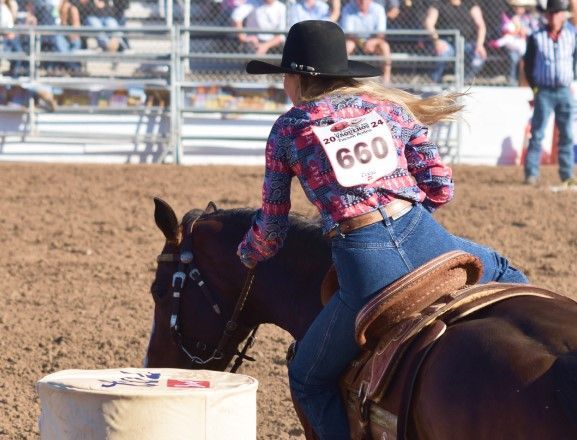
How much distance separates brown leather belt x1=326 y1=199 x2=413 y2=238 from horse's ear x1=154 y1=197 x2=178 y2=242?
98cm

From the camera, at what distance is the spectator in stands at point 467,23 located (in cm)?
1677

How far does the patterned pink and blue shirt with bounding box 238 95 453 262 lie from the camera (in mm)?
3227

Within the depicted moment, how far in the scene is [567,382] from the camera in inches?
97.0

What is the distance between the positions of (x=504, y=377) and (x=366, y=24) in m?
14.0

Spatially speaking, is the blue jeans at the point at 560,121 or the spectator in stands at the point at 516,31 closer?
the blue jeans at the point at 560,121

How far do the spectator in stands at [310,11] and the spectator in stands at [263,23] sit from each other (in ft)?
0.69

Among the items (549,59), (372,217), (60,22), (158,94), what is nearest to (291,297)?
(372,217)

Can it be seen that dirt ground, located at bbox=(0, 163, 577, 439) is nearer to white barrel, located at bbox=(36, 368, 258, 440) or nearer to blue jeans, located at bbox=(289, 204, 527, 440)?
blue jeans, located at bbox=(289, 204, 527, 440)

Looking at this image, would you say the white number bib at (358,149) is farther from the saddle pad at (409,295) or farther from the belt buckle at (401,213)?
the saddle pad at (409,295)

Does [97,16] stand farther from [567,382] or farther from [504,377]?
[567,382]

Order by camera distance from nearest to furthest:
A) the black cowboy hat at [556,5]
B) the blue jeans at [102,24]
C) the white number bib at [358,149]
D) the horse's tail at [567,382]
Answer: the horse's tail at [567,382] → the white number bib at [358,149] → the black cowboy hat at [556,5] → the blue jeans at [102,24]

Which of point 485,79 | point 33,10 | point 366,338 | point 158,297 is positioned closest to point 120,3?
point 33,10

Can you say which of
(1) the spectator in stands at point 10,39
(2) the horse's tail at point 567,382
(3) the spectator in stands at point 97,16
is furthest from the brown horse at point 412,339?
(3) the spectator in stands at point 97,16

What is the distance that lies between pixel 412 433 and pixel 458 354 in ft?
0.88
